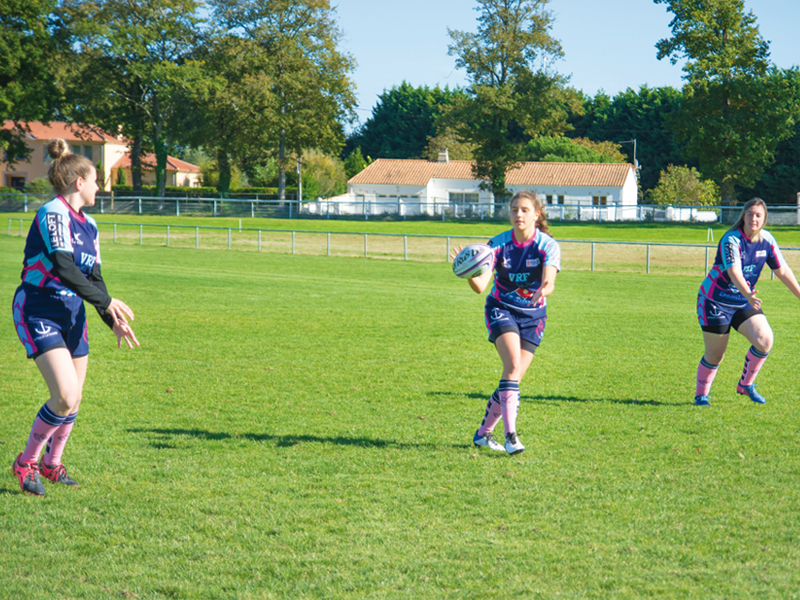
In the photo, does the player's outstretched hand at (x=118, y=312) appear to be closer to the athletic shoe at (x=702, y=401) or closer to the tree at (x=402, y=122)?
the athletic shoe at (x=702, y=401)

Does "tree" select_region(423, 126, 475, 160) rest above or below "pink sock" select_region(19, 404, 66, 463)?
above

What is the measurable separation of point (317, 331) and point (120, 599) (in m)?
8.87

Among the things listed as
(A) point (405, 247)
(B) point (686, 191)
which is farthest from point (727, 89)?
(A) point (405, 247)

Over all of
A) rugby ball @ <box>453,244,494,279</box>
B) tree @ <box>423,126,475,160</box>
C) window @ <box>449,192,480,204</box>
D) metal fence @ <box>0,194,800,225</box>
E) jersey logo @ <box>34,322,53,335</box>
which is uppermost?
tree @ <box>423,126,475,160</box>

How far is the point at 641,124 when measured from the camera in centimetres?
8219

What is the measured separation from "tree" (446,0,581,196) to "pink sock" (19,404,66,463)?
51.5 m

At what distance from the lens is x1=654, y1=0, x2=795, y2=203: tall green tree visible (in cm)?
4819

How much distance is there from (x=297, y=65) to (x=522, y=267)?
5684cm

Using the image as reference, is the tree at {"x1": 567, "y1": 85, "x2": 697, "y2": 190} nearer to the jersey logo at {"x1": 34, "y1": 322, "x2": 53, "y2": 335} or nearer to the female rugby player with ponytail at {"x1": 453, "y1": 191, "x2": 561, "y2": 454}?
the female rugby player with ponytail at {"x1": 453, "y1": 191, "x2": 561, "y2": 454}

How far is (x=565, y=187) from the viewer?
66.5 m

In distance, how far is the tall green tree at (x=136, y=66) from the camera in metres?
58.1

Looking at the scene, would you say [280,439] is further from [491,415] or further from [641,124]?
[641,124]

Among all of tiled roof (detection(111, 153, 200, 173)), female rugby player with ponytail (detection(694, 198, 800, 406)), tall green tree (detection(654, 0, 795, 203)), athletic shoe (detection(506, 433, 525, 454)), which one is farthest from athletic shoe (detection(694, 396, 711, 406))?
tiled roof (detection(111, 153, 200, 173))

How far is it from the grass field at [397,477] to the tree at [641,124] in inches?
2865
